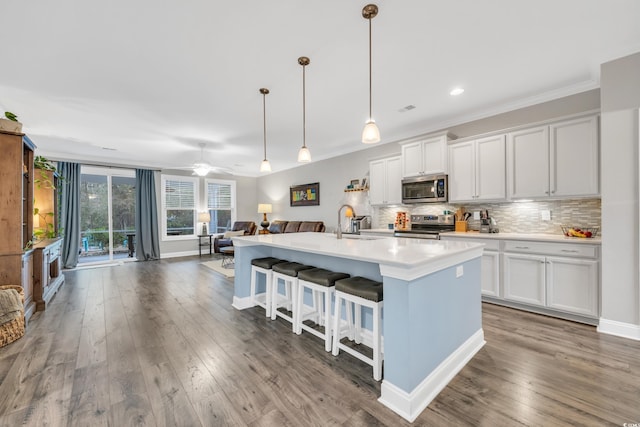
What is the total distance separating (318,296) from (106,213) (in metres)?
6.75

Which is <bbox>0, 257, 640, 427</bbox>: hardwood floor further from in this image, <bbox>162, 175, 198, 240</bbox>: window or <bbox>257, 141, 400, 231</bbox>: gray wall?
<bbox>162, 175, 198, 240</bbox>: window

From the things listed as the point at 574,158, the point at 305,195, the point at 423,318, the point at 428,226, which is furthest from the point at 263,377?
the point at 305,195

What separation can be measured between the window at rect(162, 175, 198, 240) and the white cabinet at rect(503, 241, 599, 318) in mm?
7844

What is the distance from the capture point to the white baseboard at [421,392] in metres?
1.61

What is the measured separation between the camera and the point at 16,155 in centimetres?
297

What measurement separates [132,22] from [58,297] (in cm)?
417

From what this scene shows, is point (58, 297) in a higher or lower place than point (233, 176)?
lower

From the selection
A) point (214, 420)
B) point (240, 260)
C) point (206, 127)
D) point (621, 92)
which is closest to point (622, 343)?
point (621, 92)

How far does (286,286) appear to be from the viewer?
3.23m

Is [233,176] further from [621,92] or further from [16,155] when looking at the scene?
[621,92]

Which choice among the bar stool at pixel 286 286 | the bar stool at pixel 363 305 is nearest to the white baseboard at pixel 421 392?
the bar stool at pixel 363 305

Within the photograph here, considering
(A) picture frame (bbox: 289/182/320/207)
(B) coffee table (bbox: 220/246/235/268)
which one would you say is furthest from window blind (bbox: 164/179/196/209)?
(A) picture frame (bbox: 289/182/320/207)

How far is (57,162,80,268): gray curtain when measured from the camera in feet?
20.0

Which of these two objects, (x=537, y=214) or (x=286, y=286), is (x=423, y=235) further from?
(x=286, y=286)
